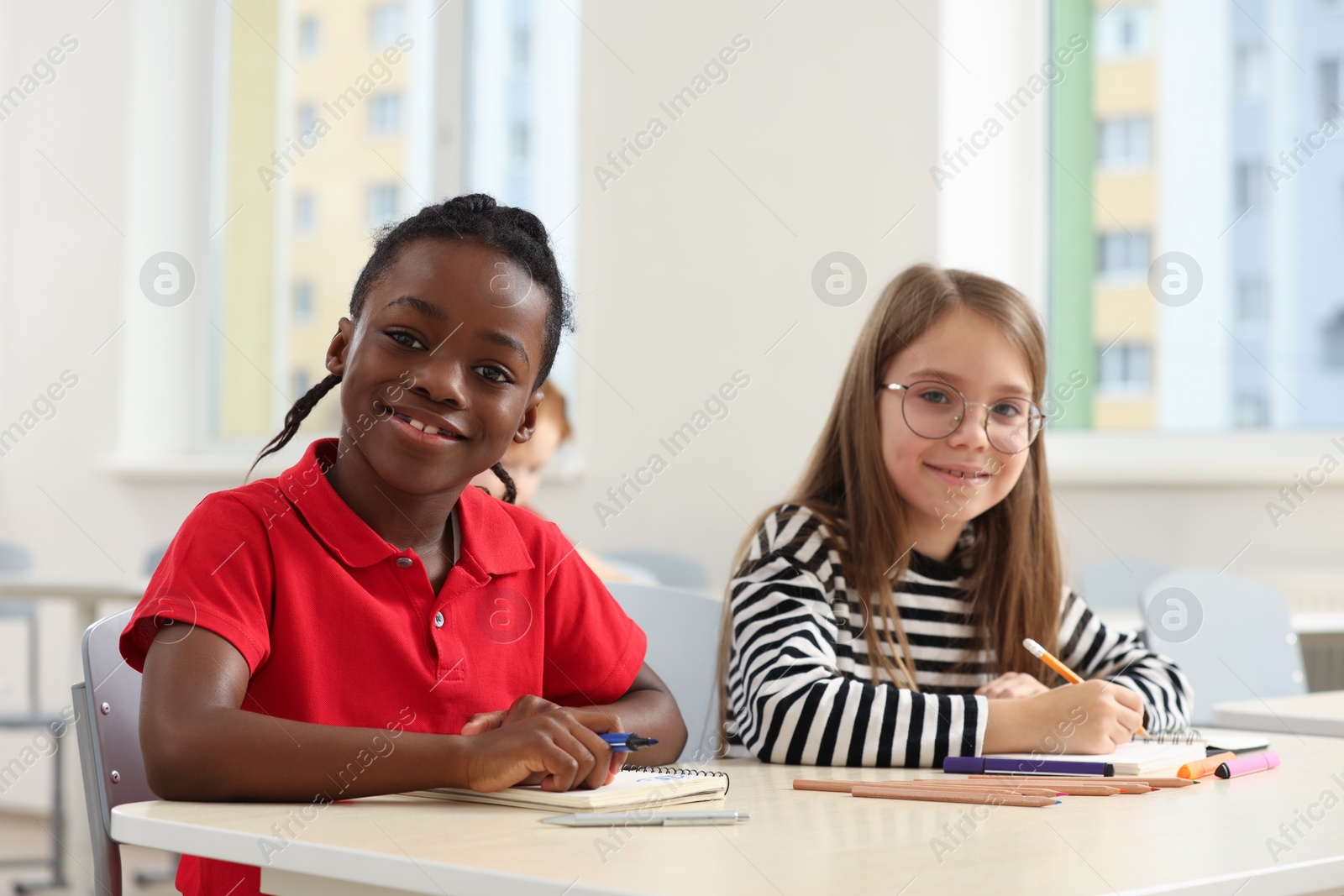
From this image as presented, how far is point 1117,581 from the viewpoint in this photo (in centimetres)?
338

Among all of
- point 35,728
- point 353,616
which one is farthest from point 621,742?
point 35,728

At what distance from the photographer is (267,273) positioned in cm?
506

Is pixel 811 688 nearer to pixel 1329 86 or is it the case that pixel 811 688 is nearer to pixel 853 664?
pixel 853 664

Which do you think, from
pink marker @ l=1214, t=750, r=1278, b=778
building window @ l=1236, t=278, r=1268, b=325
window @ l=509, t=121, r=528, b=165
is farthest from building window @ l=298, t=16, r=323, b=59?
pink marker @ l=1214, t=750, r=1278, b=778

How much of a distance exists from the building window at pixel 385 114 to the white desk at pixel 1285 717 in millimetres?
3801

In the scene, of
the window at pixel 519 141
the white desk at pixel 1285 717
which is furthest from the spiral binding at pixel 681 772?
the window at pixel 519 141

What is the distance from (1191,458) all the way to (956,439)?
7.51 ft

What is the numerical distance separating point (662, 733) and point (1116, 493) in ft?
8.37

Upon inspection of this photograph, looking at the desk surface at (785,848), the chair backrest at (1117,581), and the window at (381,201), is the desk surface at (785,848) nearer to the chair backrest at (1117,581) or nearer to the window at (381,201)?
the chair backrest at (1117,581)

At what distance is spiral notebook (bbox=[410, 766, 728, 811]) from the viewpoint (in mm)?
924

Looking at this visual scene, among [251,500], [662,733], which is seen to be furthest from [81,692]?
[662,733]

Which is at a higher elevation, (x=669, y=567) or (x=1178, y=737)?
(x=669, y=567)

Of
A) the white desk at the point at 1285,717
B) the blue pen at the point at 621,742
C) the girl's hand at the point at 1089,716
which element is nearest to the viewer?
the blue pen at the point at 621,742

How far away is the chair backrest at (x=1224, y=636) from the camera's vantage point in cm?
227
